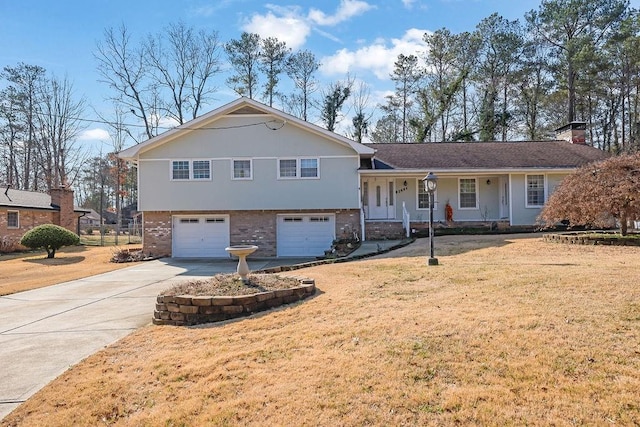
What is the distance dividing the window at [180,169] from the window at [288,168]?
13.9 feet

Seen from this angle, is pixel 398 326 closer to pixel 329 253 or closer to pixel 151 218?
pixel 329 253

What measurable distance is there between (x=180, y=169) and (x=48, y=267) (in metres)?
7.19

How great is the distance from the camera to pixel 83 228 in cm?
4225

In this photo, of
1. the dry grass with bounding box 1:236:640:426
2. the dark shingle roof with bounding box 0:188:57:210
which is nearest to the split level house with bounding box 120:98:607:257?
the dark shingle roof with bounding box 0:188:57:210

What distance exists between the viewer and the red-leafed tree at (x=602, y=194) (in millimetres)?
11836

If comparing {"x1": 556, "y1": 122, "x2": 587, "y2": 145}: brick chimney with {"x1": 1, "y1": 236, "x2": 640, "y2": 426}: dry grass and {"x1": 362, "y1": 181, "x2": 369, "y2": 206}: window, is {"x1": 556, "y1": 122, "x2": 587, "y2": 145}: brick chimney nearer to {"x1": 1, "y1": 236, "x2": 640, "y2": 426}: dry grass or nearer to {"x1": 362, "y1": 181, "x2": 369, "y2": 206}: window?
{"x1": 362, "y1": 181, "x2": 369, "y2": 206}: window

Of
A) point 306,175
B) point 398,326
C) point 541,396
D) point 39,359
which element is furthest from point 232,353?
point 306,175

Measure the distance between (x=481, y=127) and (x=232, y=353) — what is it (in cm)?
3152

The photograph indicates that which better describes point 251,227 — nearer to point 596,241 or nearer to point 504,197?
point 504,197

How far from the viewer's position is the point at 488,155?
20656 millimetres

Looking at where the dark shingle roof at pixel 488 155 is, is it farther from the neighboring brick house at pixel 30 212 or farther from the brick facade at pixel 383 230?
the neighboring brick house at pixel 30 212

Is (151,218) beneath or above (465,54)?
beneath

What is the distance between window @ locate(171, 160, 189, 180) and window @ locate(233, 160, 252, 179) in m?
2.18

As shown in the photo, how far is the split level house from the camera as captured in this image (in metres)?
18.3
